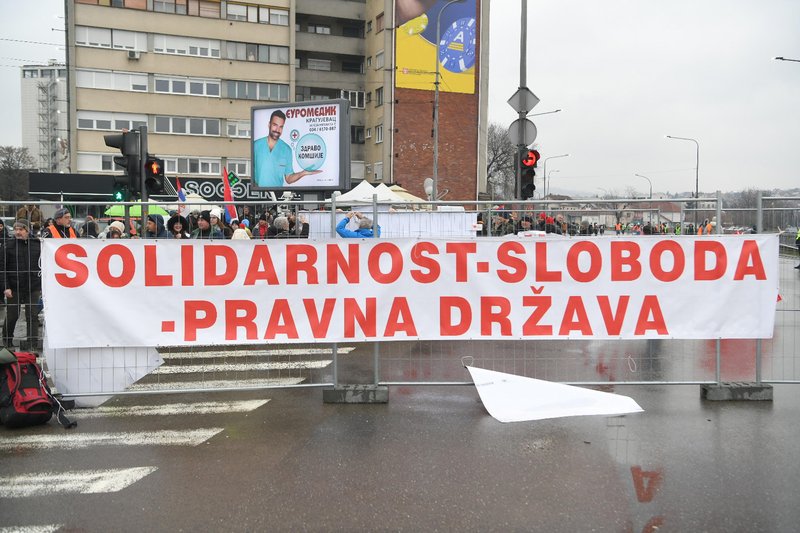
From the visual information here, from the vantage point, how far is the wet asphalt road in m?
4.33

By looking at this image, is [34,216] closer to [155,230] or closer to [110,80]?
[155,230]

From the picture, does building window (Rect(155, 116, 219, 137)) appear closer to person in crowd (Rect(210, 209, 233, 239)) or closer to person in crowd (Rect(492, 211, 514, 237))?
person in crowd (Rect(210, 209, 233, 239))

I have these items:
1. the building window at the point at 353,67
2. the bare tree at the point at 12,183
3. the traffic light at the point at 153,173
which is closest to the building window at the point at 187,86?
the building window at the point at 353,67

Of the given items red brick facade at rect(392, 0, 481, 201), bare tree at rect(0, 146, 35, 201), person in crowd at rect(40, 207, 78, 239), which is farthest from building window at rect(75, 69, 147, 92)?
person in crowd at rect(40, 207, 78, 239)

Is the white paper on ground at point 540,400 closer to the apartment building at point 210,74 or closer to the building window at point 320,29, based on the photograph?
the apartment building at point 210,74

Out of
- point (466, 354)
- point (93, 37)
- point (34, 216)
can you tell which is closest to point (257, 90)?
point (93, 37)

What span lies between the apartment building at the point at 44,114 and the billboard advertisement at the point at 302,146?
73982mm

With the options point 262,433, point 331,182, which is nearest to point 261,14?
point 331,182

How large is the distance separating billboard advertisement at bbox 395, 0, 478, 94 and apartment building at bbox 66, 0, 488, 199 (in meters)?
0.96

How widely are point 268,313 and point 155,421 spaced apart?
1.43m

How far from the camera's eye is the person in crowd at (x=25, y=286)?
745cm

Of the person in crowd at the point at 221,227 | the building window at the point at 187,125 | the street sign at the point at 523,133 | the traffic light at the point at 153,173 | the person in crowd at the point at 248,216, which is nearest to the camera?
the person in crowd at the point at 248,216

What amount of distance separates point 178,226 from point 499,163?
80426 mm

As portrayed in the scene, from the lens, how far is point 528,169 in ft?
50.8
